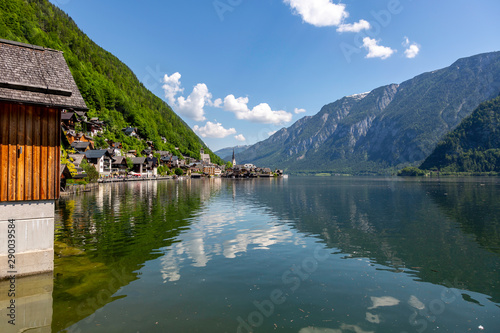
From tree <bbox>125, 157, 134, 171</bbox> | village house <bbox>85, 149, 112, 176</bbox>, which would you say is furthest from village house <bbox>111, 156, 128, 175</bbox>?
village house <bbox>85, 149, 112, 176</bbox>

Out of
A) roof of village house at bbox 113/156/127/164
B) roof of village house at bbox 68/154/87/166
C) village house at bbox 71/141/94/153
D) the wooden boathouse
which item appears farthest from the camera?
roof of village house at bbox 113/156/127/164

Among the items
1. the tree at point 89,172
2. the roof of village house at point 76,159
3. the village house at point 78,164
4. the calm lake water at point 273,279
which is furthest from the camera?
the tree at point 89,172

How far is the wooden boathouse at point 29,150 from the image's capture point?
39.7ft

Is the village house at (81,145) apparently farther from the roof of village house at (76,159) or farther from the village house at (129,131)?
the village house at (129,131)

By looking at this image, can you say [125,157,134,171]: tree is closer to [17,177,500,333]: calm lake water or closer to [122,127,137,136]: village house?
[122,127,137,136]: village house

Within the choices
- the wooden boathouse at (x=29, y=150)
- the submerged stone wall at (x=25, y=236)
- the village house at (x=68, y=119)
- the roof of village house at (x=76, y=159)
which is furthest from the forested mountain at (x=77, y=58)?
the submerged stone wall at (x=25, y=236)

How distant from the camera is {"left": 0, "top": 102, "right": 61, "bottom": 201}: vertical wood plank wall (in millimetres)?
12117

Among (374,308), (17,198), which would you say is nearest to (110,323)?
(17,198)

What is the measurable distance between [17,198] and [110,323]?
690 centimetres

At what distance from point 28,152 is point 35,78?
3317 mm

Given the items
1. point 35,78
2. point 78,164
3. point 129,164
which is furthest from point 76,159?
point 35,78

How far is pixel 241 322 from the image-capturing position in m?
10.0

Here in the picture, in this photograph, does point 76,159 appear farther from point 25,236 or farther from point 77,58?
point 77,58

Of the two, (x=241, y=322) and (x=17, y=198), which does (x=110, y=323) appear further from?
(x=17, y=198)
